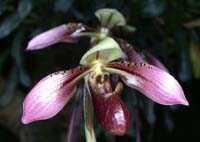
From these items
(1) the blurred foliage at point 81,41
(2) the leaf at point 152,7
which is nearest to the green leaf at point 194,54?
(1) the blurred foliage at point 81,41

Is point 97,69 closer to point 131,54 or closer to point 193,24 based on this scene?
point 131,54

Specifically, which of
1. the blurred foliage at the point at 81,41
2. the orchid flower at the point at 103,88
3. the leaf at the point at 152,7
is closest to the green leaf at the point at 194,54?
the blurred foliage at the point at 81,41

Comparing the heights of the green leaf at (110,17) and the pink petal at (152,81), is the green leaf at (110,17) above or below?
above

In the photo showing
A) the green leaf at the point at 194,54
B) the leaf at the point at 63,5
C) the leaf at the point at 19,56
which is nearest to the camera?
the leaf at the point at 63,5

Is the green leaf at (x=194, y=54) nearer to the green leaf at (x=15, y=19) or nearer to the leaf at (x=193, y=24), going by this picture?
the leaf at (x=193, y=24)

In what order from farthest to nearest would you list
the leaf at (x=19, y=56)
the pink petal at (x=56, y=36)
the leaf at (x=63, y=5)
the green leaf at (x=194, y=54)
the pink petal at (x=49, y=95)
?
the green leaf at (x=194, y=54), the leaf at (x=19, y=56), the leaf at (x=63, y=5), the pink petal at (x=56, y=36), the pink petal at (x=49, y=95)

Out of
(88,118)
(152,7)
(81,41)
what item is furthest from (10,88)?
(88,118)

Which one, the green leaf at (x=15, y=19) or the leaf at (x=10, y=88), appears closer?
the green leaf at (x=15, y=19)

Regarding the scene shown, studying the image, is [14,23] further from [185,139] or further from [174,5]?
[185,139]

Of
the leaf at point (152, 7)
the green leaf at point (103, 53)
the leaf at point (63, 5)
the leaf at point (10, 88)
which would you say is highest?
the leaf at point (63, 5)
